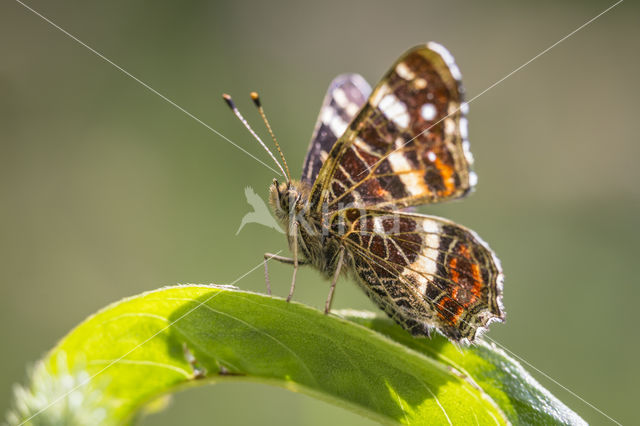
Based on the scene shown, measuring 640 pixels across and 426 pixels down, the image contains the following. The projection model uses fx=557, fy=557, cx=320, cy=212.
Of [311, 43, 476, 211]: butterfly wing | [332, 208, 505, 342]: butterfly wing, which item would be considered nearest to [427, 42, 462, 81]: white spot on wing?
[311, 43, 476, 211]: butterfly wing

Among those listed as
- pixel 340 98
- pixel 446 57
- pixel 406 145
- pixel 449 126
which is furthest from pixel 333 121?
pixel 446 57

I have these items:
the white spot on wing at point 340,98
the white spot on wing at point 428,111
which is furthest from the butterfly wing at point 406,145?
the white spot on wing at point 340,98

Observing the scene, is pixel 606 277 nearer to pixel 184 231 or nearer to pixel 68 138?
pixel 184 231

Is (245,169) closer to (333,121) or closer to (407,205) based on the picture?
(333,121)

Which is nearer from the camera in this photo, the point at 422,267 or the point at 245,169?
the point at 422,267

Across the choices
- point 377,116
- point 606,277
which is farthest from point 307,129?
point 377,116

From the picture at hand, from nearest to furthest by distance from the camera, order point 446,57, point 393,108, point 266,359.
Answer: point 266,359, point 446,57, point 393,108

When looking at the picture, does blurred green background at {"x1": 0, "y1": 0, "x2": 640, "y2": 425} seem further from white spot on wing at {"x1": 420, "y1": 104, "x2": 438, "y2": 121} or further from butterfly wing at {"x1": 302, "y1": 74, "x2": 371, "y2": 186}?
white spot on wing at {"x1": 420, "y1": 104, "x2": 438, "y2": 121}
